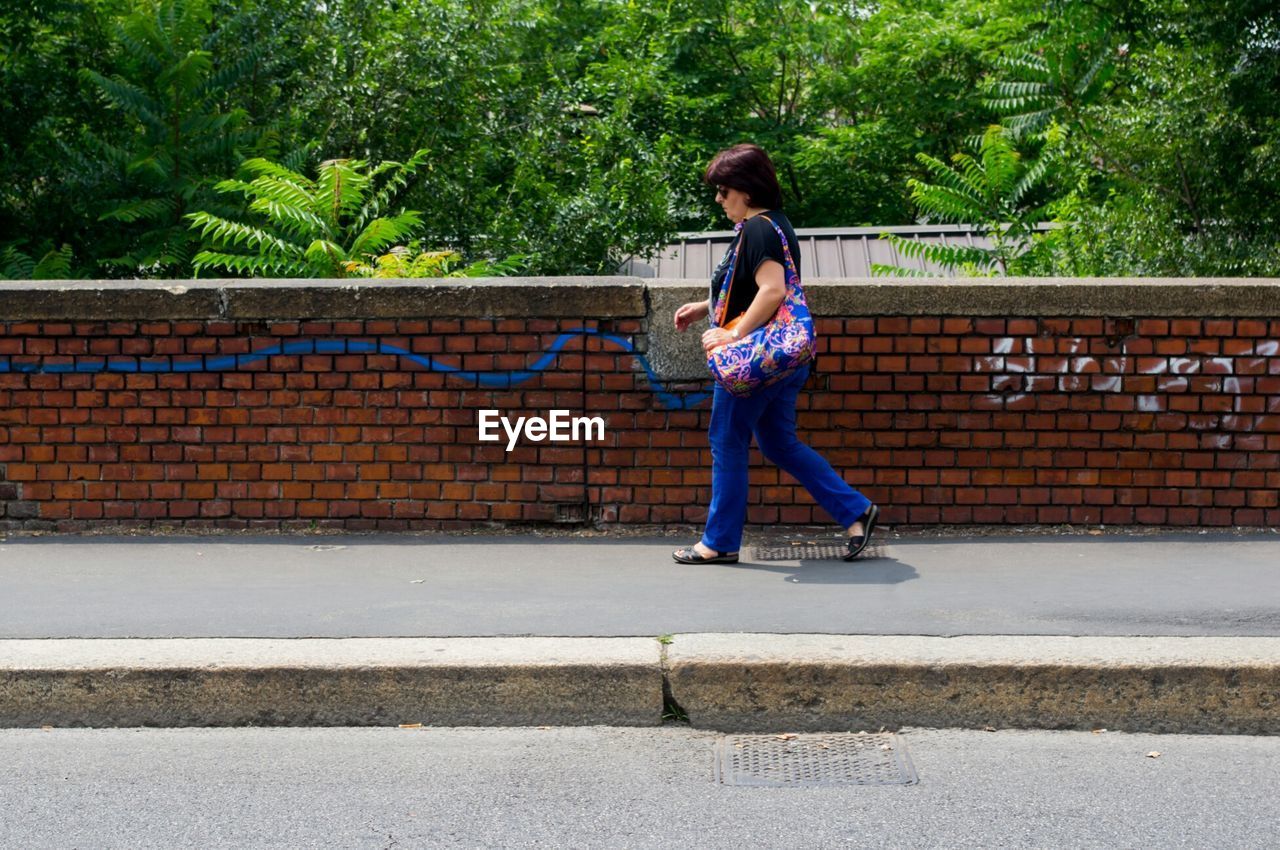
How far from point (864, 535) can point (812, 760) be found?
1931 millimetres

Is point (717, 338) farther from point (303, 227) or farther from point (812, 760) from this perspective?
point (303, 227)

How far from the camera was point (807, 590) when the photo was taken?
5359 millimetres

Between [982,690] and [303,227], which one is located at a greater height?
[303,227]

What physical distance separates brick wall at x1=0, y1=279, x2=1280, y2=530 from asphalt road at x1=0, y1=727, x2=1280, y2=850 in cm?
234

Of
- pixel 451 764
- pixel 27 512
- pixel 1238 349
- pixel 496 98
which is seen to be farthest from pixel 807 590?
pixel 496 98

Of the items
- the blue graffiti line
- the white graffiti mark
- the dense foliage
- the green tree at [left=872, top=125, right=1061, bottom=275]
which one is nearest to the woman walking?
the blue graffiti line

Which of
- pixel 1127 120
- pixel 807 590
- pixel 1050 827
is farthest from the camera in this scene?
pixel 1127 120

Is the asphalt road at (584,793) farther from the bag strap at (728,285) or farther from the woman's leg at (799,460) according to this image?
the bag strap at (728,285)

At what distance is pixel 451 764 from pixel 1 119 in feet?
32.1

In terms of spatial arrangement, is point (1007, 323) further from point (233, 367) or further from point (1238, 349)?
point (233, 367)

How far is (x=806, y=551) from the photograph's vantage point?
6.19 m

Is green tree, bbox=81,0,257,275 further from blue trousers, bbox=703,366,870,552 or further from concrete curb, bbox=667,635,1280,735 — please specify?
concrete curb, bbox=667,635,1280,735

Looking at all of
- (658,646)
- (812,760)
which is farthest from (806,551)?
(812,760)
